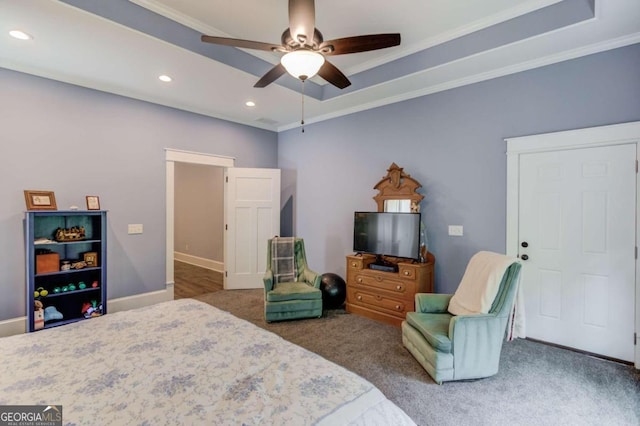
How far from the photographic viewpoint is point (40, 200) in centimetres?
325

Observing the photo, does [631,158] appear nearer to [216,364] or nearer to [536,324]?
[536,324]

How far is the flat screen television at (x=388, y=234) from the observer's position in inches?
142

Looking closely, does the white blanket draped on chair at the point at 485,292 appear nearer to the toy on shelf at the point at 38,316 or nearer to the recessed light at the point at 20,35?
the toy on shelf at the point at 38,316

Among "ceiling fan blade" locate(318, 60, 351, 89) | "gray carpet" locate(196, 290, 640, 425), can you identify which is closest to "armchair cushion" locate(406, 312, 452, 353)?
"gray carpet" locate(196, 290, 640, 425)

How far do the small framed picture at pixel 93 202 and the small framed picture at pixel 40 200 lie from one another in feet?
1.00

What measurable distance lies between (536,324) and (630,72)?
2537mm

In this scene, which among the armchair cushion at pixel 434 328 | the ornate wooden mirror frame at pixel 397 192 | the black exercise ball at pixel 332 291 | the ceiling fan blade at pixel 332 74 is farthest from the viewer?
the black exercise ball at pixel 332 291

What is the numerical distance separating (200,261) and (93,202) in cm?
371

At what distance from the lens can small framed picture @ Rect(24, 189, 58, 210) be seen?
3146mm

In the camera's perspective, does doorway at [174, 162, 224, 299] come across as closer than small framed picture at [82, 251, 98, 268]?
Answer: No

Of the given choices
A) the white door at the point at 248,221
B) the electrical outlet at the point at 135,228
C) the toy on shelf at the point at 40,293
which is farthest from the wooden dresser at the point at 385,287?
the toy on shelf at the point at 40,293

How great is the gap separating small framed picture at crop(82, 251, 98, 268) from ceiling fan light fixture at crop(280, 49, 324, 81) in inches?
127

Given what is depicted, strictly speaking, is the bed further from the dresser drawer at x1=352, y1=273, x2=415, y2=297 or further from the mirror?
the mirror

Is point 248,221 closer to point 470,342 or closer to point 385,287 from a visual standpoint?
point 385,287
